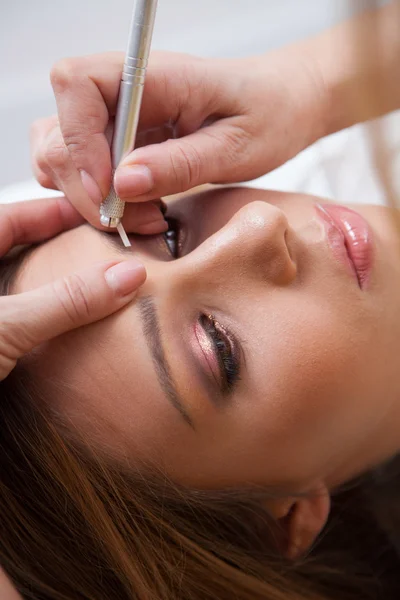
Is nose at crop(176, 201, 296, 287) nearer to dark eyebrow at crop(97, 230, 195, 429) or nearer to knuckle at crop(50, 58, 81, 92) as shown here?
dark eyebrow at crop(97, 230, 195, 429)

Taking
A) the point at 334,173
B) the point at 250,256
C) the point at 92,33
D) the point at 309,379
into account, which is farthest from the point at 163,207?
the point at 92,33

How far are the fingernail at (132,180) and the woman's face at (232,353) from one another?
0.08 metres

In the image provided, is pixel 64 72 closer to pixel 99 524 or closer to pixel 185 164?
pixel 185 164

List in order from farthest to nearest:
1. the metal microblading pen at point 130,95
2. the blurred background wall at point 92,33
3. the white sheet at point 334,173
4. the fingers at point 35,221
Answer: the blurred background wall at point 92,33 → the white sheet at point 334,173 → the fingers at point 35,221 → the metal microblading pen at point 130,95

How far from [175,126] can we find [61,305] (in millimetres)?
357

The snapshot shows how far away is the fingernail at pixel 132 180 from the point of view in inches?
32.0

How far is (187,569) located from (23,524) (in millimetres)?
227

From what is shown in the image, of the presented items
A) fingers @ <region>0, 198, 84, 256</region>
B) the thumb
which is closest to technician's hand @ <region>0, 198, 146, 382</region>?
the thumb

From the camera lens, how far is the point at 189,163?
2.85 feet

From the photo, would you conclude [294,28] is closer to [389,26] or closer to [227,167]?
[227,167]

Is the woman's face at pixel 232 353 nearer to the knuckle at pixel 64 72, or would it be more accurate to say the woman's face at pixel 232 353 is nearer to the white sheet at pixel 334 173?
the knuckle at pixel 64 72

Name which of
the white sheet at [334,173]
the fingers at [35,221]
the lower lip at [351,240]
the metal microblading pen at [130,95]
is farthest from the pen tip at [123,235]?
the white sheet at [334,173]

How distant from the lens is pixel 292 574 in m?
1.03

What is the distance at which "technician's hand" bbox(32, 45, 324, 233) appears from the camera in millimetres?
833
